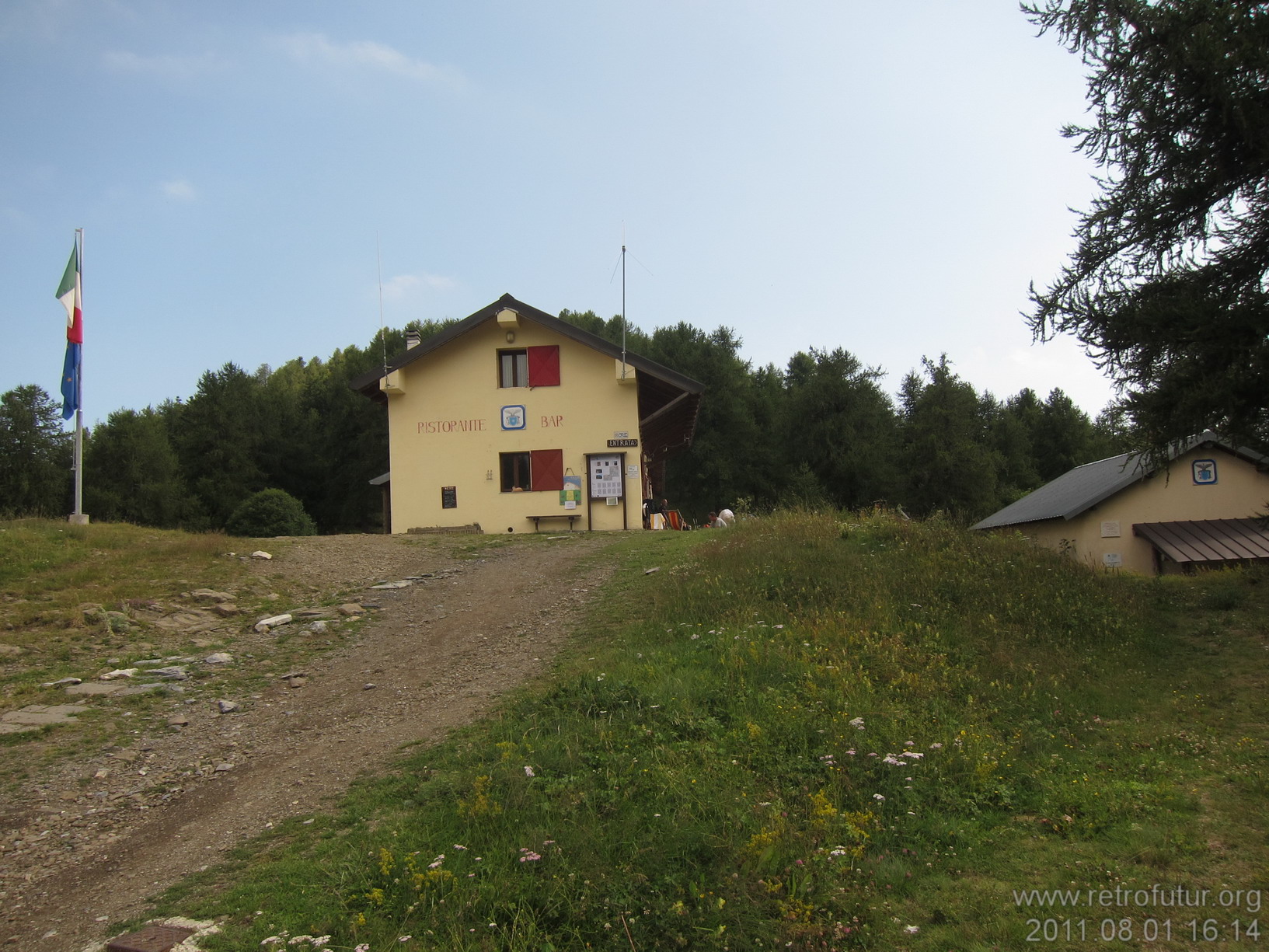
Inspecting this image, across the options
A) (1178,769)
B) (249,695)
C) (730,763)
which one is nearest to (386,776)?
(730,763)

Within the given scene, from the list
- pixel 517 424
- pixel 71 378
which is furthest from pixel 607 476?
pixel 71 378

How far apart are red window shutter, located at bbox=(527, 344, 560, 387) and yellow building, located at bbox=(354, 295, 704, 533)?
0.03 m

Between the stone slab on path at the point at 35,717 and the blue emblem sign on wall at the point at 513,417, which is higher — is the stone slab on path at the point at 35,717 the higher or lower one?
the lower one

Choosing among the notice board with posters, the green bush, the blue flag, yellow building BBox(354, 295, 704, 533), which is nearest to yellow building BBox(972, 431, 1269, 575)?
yellow building BBox(354, 295, 704, 533)

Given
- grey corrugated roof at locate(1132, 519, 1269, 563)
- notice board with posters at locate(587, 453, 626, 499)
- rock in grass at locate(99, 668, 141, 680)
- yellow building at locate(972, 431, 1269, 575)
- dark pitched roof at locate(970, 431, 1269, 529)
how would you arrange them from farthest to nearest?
dark pitched roof at locate(970, 431, 1269, 529), yellow building at locate(972, 431, 1269, 575), notice board with posters at locate(587, 453, 626, 499), grey corrugated roof at locate(1132, 519, 1269, 563), rock in grass at locate(99, 668, 141, 680)

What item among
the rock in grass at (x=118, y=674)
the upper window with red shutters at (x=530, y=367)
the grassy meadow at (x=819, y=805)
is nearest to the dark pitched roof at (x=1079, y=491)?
the upper window with red shutters at (x=530, y=367)

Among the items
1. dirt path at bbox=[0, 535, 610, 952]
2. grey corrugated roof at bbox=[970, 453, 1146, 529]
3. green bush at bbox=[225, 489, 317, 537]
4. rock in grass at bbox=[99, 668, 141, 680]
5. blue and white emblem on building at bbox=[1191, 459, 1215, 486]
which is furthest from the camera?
green bush at bbox=[225, 489, 317, 537]

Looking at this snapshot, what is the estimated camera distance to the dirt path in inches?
190

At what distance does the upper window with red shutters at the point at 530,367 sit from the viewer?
25.1 m

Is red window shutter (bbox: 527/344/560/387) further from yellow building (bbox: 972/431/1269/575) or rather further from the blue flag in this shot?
yellow building (bbox: 972/431/1269/575)

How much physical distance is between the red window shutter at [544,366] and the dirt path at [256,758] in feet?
43.2

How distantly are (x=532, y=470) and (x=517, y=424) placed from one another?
147 cm

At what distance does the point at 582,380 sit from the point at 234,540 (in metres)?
11.3

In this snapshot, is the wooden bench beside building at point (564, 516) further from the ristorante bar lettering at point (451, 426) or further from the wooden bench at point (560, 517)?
the ristorante bar lettering at point (451, 426)
